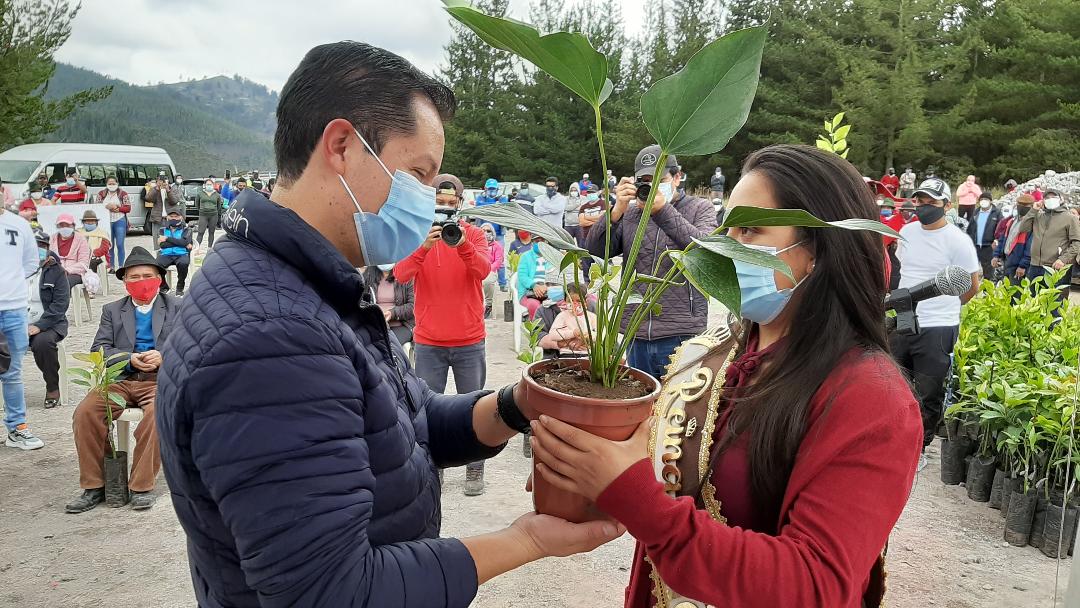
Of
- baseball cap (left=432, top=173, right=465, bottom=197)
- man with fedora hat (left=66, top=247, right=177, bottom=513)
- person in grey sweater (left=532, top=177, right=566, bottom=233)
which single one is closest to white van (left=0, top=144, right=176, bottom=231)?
person in grey sweater (left=532, top=177, right=566, bottom=233)

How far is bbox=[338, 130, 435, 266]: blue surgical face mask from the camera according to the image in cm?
120

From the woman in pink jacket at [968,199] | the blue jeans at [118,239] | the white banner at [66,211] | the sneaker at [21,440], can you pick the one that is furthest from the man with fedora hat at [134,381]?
the woman in pink jacket at [968,199]

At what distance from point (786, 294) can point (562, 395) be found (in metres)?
0.59

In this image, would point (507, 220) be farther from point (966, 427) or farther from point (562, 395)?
point (966, 427)

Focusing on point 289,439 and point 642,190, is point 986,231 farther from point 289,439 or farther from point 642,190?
point 289,439

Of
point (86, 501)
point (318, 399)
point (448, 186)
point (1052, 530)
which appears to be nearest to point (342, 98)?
point (318, 399)

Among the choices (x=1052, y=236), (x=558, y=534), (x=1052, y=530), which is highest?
(x=1052, y=236)

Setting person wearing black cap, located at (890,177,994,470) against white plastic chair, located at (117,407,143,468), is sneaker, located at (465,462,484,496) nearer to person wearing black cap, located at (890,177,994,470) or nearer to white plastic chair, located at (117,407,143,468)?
white plastic chair, located at (117,407,143,468)

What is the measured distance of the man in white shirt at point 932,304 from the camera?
181 inches

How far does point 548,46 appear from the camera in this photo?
0.94 metres

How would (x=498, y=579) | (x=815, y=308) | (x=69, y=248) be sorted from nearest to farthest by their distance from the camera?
(x=815, y=308)
(x=498, y=579)
(x=69, y=248)

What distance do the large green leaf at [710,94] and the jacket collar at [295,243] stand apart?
0.53 m

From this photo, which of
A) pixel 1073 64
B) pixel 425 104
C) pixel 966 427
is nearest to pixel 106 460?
pixel 425 104

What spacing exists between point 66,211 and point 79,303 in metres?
4.17
